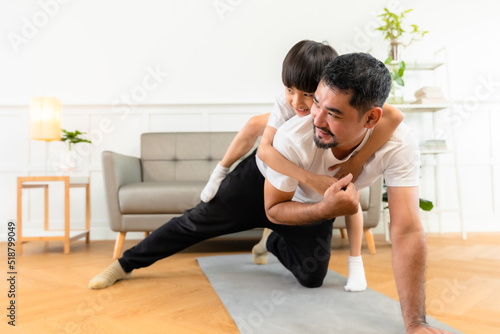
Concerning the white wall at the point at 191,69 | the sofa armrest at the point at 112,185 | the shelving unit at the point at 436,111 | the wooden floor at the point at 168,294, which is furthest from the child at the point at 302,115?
the white wall at the point at 191,69

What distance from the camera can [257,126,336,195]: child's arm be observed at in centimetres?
101

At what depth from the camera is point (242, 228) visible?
1.50 metres

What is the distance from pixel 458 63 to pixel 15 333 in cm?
355

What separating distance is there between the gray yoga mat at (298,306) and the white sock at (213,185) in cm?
35

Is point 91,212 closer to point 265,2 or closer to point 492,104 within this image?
point 265,2

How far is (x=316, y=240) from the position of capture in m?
1.42

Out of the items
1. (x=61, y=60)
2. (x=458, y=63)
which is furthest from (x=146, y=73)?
(x=458, y=63)

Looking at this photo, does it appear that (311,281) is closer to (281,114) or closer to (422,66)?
(281,114)

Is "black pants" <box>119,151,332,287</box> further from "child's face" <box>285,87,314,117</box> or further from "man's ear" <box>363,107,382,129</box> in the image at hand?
"man's ear" <box>363,107,382,129</box>

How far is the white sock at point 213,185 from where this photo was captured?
4.81ft

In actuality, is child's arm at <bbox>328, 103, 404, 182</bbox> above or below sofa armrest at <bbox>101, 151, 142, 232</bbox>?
above

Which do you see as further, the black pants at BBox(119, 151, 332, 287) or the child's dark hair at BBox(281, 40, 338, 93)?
the black pants at BBox(119, 151, 332, 287)

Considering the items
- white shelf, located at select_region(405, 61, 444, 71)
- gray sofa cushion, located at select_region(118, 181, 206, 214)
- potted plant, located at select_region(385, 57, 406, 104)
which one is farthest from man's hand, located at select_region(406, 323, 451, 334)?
white shelf, located at select_region(405, 61, 444, 71)

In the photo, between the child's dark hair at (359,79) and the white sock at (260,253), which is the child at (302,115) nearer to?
the child's dark hair at (359,79)
